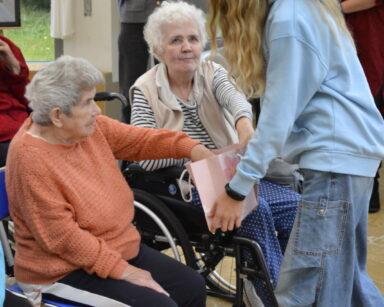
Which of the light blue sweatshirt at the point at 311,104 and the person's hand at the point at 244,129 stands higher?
the light blue sweatshirt at the point at 311,104

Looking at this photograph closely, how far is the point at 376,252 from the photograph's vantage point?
124 inches

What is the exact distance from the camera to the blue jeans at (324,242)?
64.2 inches

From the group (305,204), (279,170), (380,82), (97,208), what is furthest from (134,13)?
(305,204)

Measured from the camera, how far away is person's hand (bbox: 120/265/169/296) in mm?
1793

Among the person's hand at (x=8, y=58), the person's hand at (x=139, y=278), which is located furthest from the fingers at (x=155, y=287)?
the person's hand at (x=8, y=58)

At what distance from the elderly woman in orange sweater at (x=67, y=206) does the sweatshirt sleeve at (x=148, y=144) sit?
18 cm

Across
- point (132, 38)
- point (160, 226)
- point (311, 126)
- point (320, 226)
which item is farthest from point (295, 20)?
point (132, 38)

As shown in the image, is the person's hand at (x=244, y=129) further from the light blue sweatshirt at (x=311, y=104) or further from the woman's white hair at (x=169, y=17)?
the light blue sweatshirt at (x=311, y=104)

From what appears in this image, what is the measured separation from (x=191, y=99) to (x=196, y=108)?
0.04m

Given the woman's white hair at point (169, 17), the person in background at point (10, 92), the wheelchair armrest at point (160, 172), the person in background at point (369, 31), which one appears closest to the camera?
the wheelchair armrest at point (160, 172)

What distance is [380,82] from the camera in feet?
11.3

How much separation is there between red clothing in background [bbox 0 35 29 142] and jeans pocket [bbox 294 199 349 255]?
156 cm

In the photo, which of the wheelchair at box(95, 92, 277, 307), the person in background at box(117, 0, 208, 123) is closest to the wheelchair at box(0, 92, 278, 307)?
the wheelchair at box(95, 92, 277, 307)

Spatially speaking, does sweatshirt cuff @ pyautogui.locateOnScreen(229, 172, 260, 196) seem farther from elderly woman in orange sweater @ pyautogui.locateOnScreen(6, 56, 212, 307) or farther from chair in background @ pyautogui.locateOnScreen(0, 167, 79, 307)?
chair in background @ pyautogui.locateOnScreen(0, 167, 79, 307)
